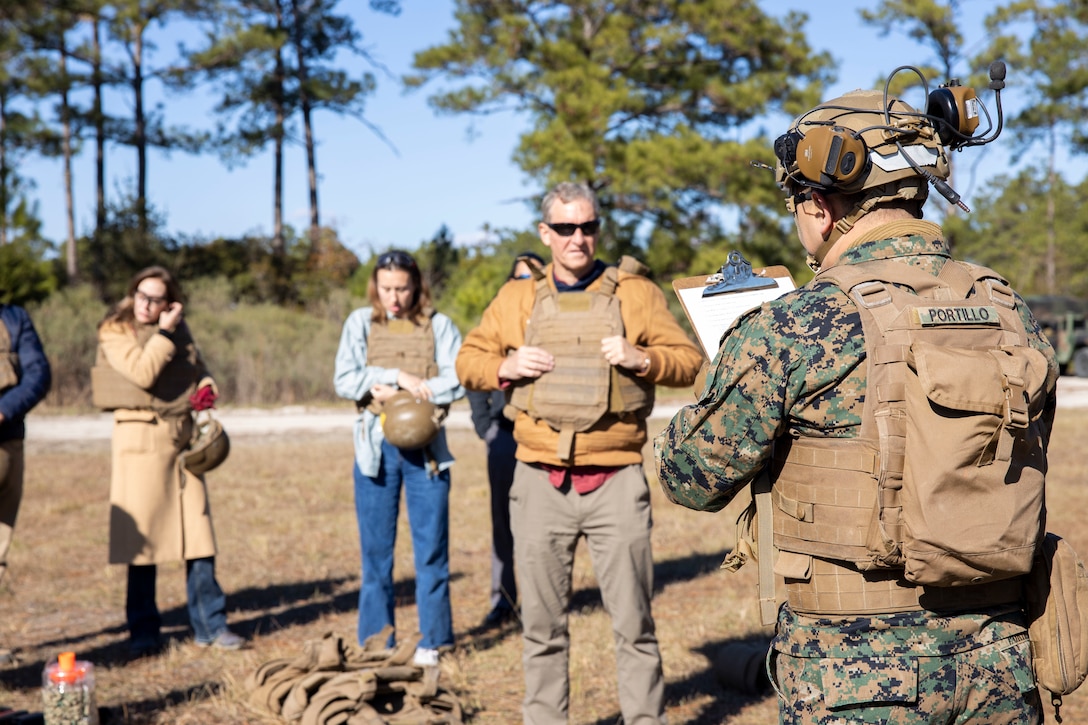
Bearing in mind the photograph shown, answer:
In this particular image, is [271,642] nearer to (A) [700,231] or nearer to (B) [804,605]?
(B) [804,605]

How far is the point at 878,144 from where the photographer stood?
234 centimetres

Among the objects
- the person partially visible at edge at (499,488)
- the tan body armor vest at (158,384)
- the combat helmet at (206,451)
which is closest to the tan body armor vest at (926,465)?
the person partially visible at edge at (499,488)

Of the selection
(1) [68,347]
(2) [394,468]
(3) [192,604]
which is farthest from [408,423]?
(1) [68,347]

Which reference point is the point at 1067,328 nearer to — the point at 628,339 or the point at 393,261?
the point at 393,261

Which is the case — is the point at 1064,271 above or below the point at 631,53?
below

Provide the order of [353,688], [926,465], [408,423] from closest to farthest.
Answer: [926,465] → [353,688] → [408,423]

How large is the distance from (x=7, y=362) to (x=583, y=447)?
3.11 metres

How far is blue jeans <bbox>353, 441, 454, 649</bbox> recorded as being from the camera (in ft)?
17.6

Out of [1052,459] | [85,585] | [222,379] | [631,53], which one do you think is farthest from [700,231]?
[85,585]

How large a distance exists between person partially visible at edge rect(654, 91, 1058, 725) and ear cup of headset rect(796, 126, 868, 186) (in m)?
0.02

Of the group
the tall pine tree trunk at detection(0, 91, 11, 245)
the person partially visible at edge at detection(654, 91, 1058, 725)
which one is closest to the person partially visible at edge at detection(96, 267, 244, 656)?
the person partially visible at edge at detection(654, 91, 1058, 725)

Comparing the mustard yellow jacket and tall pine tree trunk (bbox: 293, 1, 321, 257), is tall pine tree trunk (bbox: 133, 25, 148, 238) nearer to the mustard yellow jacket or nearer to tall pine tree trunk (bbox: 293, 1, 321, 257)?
tall pine tree trunk (bbox: 293, 1, 321, 257)

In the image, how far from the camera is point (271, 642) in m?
6.01

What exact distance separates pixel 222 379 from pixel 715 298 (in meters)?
18.5
